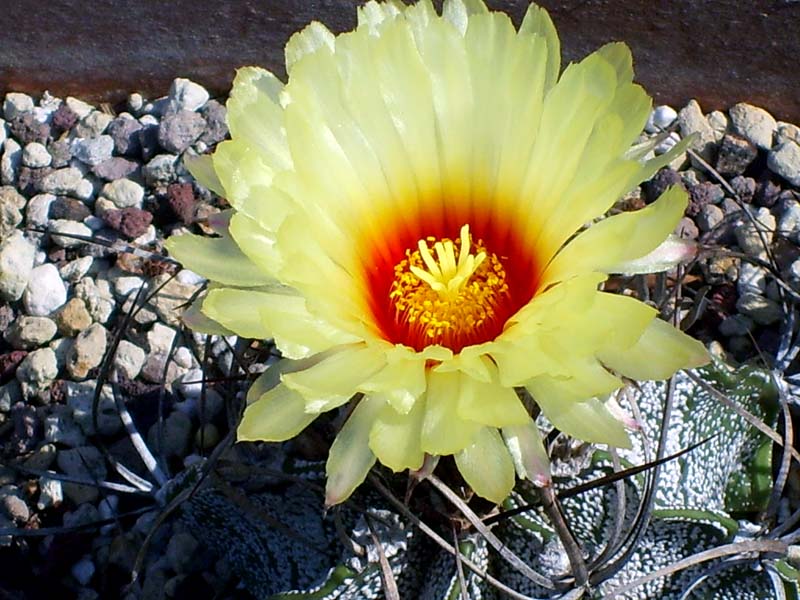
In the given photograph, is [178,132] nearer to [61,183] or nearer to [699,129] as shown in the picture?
[61,183]

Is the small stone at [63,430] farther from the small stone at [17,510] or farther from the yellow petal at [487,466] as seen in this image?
the yellow petal at [487,466]

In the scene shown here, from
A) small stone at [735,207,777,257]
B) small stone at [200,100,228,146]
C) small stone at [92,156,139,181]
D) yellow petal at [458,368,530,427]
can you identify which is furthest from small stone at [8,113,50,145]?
yellow petal at [458,368,530,427]

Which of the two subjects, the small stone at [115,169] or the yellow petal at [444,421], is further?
the small stone at [115,169]

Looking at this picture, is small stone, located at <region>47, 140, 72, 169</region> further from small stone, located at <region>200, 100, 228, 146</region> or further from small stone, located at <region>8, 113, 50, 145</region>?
small stone, located at <region>200, 100, 228, 146</region>

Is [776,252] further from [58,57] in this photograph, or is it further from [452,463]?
[58,57]

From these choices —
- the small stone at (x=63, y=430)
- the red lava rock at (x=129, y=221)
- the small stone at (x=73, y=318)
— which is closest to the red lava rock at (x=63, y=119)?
the red lava rock at (x=129, y=221)

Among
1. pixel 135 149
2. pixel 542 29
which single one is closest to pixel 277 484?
pixel 542 29

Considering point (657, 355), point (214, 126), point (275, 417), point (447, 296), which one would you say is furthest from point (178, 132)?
point (657, 355)
